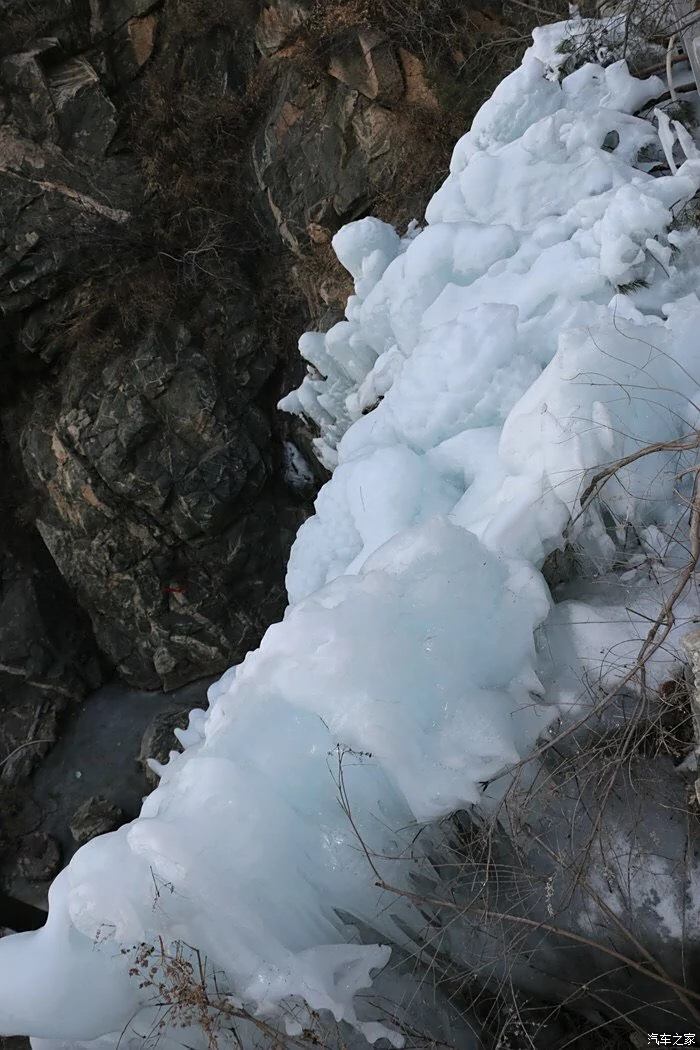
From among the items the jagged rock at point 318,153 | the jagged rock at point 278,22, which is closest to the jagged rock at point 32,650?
the jagged rock at point 318,153

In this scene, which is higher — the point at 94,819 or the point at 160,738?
the point at 160,738

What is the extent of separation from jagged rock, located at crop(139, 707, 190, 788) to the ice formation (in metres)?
4.73

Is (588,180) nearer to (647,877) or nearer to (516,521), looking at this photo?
(516,521)

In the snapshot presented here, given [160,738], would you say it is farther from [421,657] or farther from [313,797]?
[421,657]

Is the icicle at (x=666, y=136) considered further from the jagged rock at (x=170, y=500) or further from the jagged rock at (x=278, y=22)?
the jagged rock at (x=170, y=500)

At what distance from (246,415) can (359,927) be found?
18.5 ft

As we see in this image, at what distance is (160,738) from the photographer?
24.0 ft

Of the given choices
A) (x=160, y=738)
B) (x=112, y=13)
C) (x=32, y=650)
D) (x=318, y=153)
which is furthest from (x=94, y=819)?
(x=112, y=13)

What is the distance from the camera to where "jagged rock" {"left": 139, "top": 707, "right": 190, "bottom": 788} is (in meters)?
7.18

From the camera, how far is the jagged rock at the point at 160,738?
23.6 feet

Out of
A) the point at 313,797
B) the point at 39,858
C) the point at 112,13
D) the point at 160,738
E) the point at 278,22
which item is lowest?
the point at 39,858

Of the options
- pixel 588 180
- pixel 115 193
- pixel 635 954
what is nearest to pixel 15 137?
pixel 115 193

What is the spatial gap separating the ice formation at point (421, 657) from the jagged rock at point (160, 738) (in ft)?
15.5

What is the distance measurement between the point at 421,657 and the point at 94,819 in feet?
20.4
